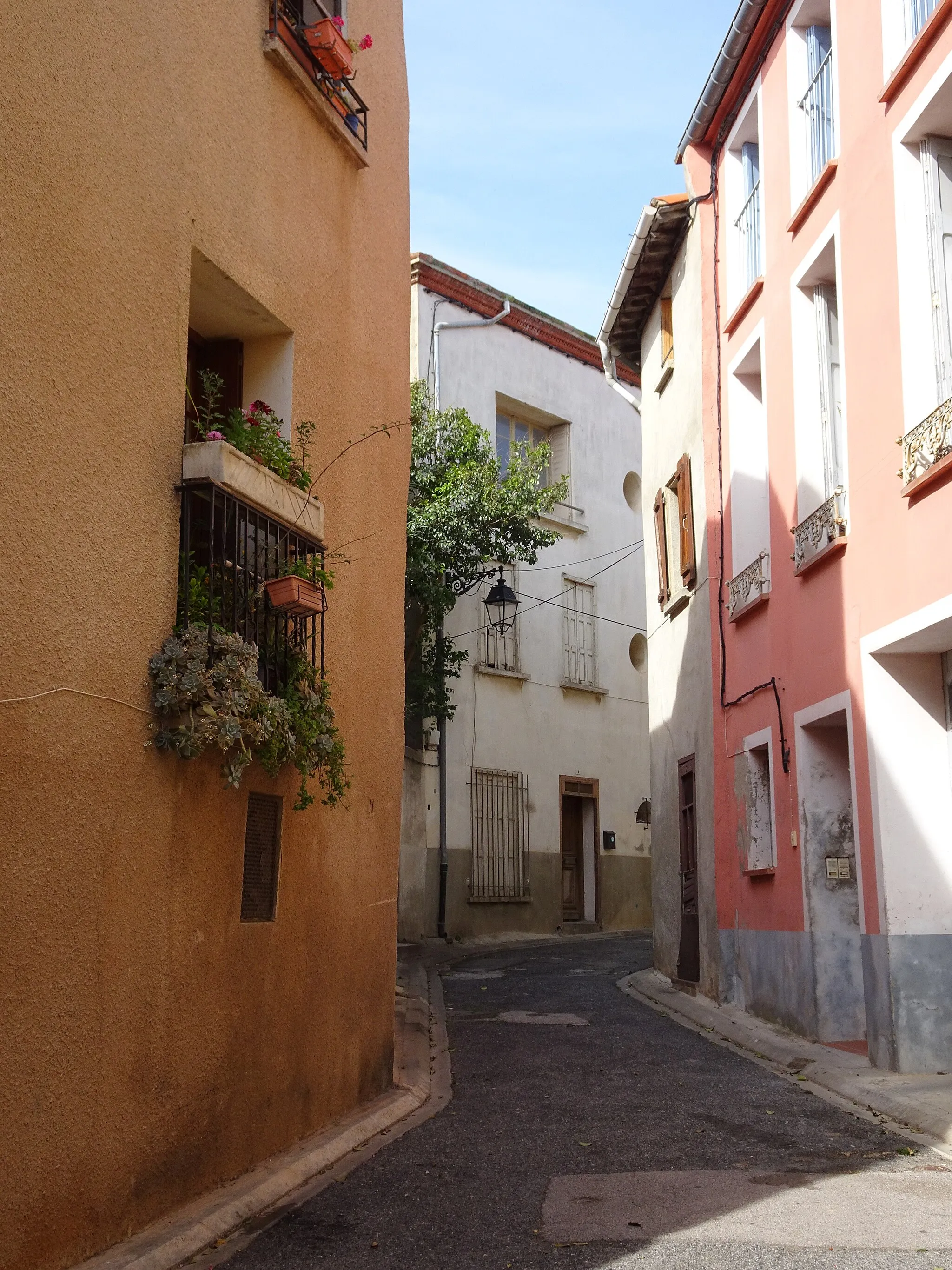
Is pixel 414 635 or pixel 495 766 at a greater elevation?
pixel 414 635

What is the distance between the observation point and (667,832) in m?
15.5

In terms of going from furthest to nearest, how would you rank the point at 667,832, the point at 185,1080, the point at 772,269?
the point at 667,832, the point at 772,269, the point at 185,1080

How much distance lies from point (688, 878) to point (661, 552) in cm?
385

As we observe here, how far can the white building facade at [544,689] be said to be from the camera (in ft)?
67.3

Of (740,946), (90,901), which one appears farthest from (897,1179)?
(740,946)

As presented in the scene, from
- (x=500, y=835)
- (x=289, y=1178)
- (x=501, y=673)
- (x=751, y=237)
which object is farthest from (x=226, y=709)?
(x=501, y=673)

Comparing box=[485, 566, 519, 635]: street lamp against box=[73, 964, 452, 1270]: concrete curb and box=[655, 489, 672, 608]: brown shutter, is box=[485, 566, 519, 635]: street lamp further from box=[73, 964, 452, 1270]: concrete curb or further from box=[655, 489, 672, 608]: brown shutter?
box=[73, 964, 452, 1270]: concrete curb

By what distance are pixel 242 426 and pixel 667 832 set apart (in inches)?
388

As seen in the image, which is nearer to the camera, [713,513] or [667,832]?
[713,513]

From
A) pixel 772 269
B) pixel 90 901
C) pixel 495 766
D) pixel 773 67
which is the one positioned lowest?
pixel 90 901

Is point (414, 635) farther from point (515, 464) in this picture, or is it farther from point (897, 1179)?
point (897, 1179)

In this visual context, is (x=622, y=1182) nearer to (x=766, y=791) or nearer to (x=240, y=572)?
(x=240, y=572)

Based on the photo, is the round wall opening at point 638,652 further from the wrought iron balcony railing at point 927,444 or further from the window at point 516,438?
the wrought iron balcony railing at point 927,444

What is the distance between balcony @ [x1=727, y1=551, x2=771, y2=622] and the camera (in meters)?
11.7
